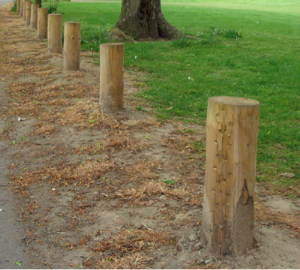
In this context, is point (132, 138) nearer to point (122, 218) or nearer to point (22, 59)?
point (122, 218)

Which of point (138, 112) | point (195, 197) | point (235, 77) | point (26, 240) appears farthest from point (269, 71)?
point (26, 240)

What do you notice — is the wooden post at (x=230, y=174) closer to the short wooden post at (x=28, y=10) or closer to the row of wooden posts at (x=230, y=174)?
the row of wooden posts at (x=230, y=174)

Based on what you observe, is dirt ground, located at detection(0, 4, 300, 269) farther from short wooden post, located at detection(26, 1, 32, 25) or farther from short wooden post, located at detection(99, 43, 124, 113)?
short wooden post, located at detection(26, 1, 32, 25)

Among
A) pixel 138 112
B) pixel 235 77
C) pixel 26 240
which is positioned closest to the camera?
pixel 26 240

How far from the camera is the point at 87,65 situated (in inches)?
367

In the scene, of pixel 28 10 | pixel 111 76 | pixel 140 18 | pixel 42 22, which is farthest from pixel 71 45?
pixel 28 10

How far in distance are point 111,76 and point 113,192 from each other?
230 cm

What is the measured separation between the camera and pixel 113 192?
4129mm

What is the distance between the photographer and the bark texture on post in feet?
31.8

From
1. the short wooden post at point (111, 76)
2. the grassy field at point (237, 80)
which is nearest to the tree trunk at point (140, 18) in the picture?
the grassy field at point (237, 80)

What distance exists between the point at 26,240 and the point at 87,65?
6414 mm

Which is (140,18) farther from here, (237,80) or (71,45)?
(237,80)

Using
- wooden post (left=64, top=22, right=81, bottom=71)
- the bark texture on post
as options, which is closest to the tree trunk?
the bark texture on post

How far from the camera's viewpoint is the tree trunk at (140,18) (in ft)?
40.1
